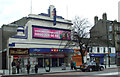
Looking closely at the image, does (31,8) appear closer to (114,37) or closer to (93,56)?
(93,56)

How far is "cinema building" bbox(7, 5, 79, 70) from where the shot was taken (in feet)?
110

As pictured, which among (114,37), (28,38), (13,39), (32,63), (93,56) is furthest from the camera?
(114,37)

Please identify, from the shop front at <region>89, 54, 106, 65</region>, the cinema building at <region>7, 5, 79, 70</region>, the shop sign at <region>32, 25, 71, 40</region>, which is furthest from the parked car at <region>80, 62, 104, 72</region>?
the shop front at <region>89, 54, 106, 65</region>

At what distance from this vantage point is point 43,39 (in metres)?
37.1

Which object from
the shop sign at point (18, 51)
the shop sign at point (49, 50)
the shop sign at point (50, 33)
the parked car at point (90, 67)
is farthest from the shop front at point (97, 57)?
the shop sign at point (18, 51)

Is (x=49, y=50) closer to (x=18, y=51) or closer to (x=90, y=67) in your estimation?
(x=18, y=51)

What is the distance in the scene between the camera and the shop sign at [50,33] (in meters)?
36.2

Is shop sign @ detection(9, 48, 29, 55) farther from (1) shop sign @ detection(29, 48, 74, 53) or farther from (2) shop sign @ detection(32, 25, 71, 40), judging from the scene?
(2) shop sign @ detection(32, 25, 71, 40)

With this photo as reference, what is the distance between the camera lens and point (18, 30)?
1377 inches

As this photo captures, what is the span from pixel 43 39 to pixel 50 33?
7.18 feet

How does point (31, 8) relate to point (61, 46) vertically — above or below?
above

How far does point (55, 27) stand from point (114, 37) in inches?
946

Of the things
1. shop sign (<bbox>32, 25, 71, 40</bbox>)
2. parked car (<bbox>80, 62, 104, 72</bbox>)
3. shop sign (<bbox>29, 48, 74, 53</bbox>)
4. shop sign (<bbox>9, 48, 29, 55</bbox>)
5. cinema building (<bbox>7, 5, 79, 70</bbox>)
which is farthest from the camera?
shop sign (<bbox>32, 25, 71, 40</bbox>)

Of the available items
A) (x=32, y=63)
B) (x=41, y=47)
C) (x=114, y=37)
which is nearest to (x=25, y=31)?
(x=41, y=47)
